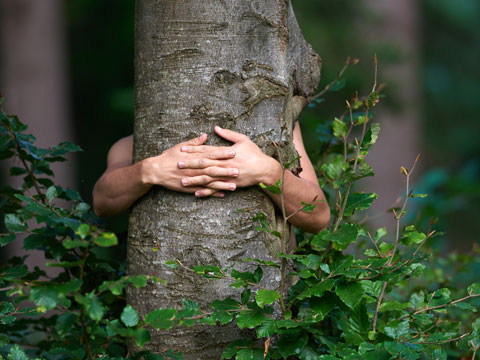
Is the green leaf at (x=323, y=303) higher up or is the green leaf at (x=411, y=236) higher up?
the green leaf at (x=411, y=236)

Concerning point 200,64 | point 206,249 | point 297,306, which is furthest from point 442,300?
point 200,64

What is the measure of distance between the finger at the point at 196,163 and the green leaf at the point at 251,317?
518 millimetres

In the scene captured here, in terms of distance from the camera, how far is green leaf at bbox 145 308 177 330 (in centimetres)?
147

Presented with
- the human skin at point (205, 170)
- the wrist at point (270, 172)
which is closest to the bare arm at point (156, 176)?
the human skin at point (205, 170)

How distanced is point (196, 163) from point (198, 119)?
0.18 metres

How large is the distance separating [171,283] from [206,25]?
0.93 metres

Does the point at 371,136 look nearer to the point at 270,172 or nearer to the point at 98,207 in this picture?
the point at 270,172

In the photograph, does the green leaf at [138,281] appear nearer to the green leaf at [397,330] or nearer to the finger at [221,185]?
the finger at [221,185]

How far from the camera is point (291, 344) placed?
5.82 ft

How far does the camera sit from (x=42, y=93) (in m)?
9.05

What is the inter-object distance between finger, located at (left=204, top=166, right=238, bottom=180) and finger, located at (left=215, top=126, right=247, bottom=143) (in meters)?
0.12

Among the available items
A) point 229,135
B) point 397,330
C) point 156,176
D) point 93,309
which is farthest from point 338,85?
point 93,309

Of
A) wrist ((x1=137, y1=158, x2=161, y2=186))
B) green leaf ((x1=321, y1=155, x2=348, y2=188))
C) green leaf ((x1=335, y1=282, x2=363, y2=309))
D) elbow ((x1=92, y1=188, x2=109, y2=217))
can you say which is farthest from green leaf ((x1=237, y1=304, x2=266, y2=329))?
elbow ((x1=92, y1=188, x2=109, y2=217))

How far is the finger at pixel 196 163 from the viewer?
78.7 inches
